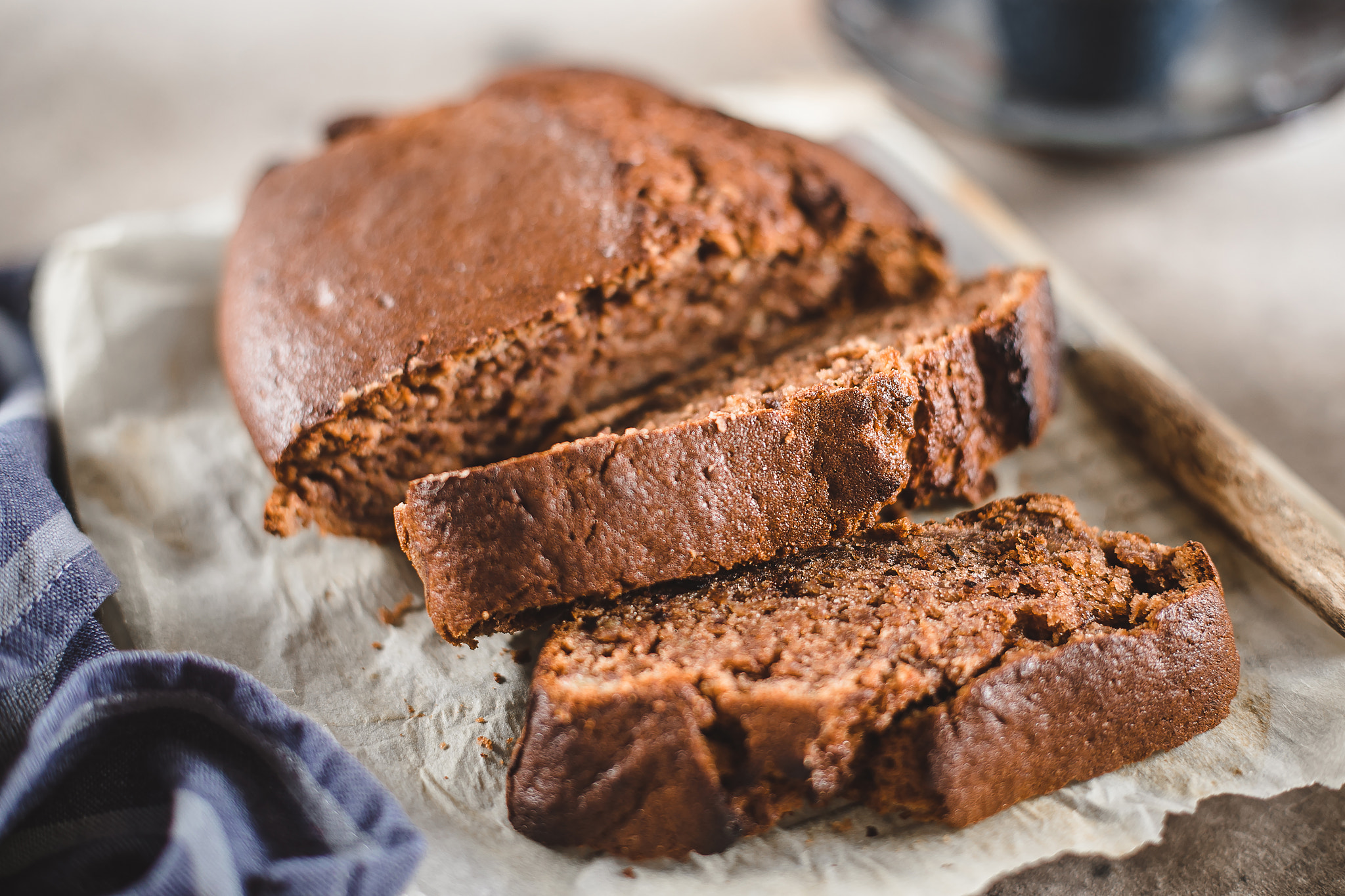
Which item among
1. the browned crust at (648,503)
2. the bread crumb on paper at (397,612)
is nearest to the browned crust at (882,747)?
the browned crust at (648,503)

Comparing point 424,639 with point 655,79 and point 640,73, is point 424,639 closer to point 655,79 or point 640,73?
point 655,79

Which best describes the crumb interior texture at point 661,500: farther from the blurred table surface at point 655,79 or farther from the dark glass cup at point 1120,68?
the dark glass cup at point 1120,68

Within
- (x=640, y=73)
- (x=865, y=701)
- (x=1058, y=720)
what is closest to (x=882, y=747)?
(x=865, y=701)

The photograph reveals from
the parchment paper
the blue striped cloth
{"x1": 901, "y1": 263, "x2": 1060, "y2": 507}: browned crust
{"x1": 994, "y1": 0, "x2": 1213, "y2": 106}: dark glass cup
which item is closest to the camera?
the blue striped cloth

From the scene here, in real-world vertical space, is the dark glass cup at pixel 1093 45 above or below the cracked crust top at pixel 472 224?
above

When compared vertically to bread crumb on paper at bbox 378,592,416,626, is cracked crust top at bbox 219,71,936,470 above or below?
above

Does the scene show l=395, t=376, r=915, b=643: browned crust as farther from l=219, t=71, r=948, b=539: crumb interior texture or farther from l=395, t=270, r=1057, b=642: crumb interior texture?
l=219, t=71, r=948, b=539: crumb interior texture

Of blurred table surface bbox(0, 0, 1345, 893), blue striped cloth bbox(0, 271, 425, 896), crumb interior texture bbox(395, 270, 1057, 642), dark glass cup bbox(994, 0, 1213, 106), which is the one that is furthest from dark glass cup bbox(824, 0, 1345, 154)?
blue striped cloth bbox(0, 271, 425, 896)
